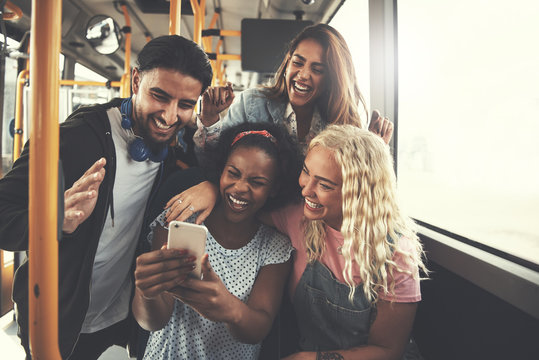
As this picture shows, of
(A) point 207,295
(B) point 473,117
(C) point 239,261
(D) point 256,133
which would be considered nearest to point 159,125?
(D) point 256,133

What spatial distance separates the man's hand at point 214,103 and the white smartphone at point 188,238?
0.75 metres

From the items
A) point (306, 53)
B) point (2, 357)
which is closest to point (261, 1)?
point (306, 53)

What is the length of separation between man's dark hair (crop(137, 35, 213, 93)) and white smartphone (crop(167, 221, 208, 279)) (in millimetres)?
718

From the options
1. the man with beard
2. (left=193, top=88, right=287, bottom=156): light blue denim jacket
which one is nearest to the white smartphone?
the man with beard

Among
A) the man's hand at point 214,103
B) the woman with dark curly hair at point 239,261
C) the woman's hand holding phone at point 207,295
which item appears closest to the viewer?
the woman's hand holding phone at point 207,295

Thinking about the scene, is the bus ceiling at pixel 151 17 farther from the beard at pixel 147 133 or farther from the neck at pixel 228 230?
the neck at pixel 228 230

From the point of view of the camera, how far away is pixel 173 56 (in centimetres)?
126

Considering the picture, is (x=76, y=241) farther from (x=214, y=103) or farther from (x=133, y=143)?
(x=214, y=103)

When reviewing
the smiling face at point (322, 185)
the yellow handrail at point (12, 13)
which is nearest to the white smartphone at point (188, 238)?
the smiling face at point (322, 185)

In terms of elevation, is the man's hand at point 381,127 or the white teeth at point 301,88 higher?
the white teeth at point 301,88

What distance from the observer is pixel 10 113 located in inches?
118

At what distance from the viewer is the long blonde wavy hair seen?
1.09 metres

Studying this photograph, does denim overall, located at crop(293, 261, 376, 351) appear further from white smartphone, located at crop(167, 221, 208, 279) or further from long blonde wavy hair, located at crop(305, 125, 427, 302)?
white smartphone, located at crop(167, 221, 208, 279)

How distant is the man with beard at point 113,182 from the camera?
1.12 metres
